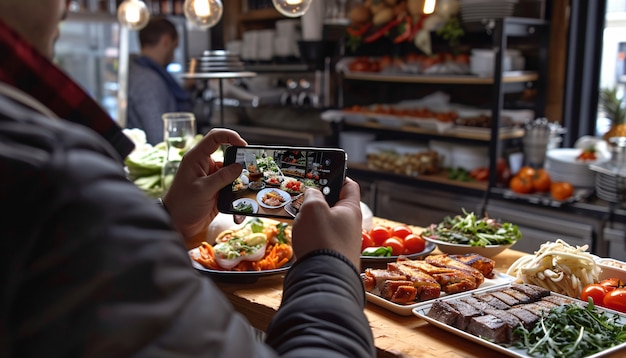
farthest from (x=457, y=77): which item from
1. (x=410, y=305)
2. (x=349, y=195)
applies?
(x=349, y=195)

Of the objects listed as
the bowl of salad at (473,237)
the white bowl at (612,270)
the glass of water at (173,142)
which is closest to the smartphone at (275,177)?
the bowl of salad at (473,237)

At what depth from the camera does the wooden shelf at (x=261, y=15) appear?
7022 mm

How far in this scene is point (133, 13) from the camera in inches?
158

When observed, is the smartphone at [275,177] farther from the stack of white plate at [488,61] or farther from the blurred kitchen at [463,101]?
the stack of white plate at [488,61]

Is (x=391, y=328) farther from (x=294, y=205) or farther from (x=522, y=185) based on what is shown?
(x=522, y=185)

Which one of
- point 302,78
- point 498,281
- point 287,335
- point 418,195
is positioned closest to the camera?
point 287,335

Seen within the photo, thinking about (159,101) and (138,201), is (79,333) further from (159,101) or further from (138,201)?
(159,101)

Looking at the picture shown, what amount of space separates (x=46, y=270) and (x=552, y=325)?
1377 mm

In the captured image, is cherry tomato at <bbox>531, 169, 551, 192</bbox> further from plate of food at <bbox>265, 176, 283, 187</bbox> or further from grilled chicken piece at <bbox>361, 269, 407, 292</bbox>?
plate of food at <bbox>265, 176, 283, 187</bbox>

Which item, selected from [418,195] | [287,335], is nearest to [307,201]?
[287,335]

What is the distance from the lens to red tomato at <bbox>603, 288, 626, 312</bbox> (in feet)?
6.25

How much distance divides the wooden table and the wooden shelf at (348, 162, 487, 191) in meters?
2.73

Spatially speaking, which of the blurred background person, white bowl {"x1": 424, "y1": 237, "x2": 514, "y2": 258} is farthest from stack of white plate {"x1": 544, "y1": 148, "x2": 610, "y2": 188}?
the blurred background person

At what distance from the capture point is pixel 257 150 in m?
1.83
